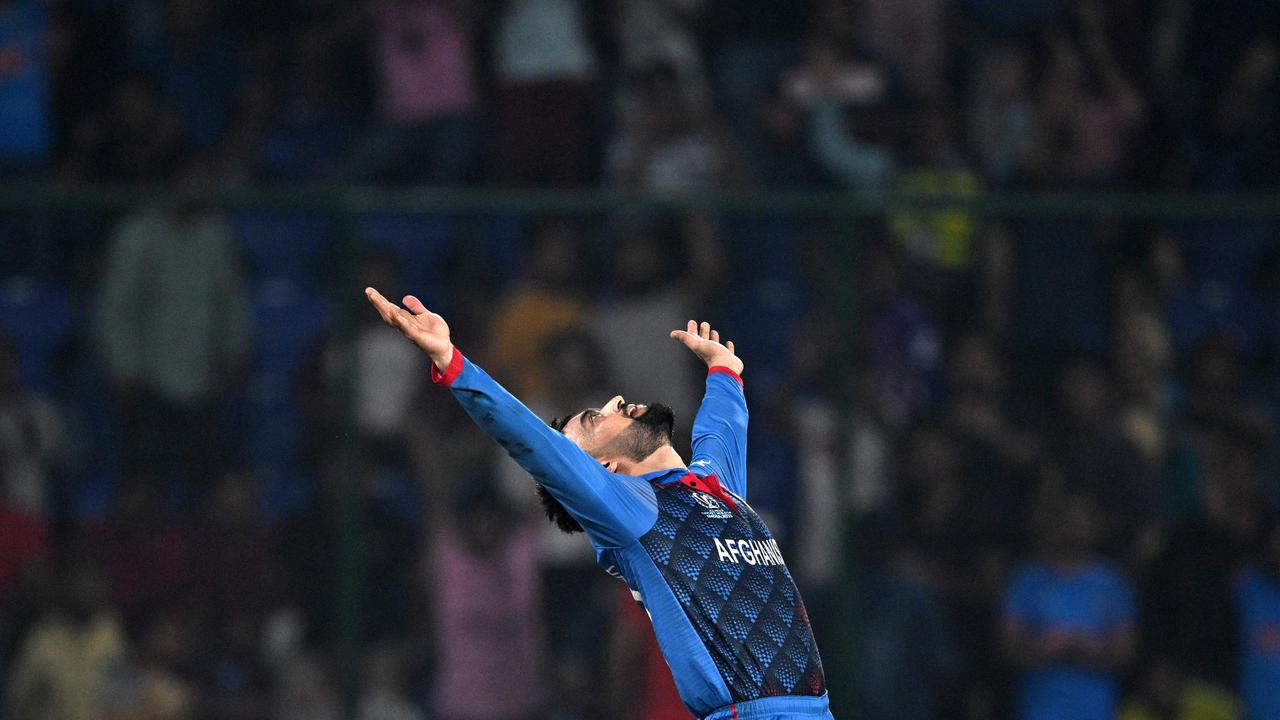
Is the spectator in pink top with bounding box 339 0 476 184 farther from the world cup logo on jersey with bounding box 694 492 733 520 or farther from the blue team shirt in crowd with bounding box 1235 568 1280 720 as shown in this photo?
the world cup logo on jersey with bounding box 694 492 733 520

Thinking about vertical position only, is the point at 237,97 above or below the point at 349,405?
above

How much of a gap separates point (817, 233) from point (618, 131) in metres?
1.91

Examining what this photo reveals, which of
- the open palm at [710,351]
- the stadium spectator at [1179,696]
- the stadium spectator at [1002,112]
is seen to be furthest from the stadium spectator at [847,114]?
the open palm at [710,351]

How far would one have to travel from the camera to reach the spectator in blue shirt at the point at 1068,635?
375 inches

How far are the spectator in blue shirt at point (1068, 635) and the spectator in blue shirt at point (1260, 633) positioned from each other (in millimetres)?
542

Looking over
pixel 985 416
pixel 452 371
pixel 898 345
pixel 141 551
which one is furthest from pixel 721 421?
pixel 141 551

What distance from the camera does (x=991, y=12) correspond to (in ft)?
38.9

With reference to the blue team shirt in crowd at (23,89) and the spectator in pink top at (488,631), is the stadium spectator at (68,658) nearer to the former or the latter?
the spectator in pink top at (488,631)

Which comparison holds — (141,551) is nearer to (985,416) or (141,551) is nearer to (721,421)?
(721,421)

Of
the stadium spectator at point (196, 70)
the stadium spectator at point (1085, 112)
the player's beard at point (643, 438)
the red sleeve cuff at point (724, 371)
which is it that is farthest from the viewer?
the stadium spectator at point (196, 70)

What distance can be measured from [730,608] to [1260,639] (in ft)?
14.2

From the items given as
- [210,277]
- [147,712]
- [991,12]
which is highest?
[991,12]

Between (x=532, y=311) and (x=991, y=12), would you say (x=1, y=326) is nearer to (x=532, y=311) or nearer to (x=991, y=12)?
(x=532, y=311)

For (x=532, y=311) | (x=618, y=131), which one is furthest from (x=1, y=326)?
(x=618, y=131)
